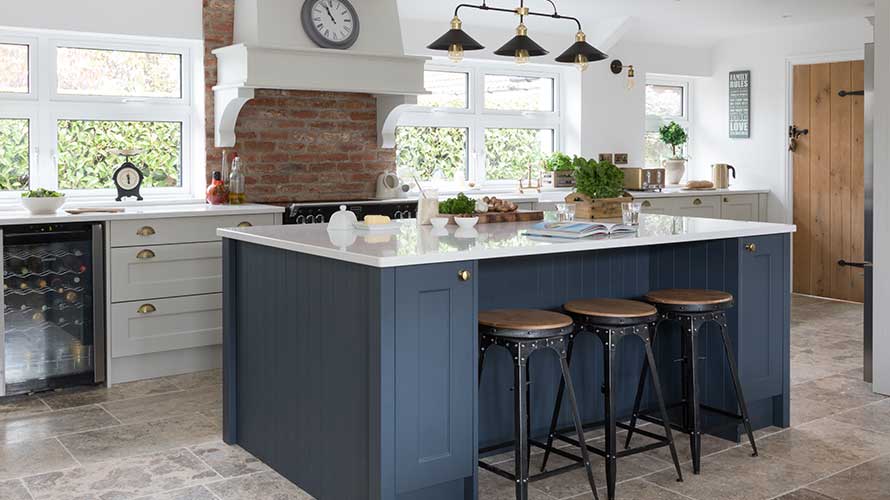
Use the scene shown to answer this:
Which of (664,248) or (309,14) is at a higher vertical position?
A: (309,14)

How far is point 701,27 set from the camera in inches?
304

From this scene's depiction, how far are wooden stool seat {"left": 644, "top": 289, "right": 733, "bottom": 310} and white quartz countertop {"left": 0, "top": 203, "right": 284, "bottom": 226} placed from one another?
7.95 ft

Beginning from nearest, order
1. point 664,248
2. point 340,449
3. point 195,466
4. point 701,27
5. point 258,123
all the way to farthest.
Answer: point 340,449 → point 195,466 → point 664,248 → point 258,123 → point 701,27

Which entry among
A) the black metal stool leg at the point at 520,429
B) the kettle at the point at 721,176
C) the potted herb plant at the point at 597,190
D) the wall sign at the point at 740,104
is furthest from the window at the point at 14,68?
the wall sign at the point at 740,104

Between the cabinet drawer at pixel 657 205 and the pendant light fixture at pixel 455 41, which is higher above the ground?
the pendant light fixture at pixel 455 41

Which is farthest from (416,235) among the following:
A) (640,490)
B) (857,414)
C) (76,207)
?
(76,207)

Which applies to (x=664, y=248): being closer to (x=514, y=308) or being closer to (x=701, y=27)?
(x=514, y=308)

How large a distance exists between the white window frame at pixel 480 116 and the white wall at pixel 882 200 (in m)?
3.10

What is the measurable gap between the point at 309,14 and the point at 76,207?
1723 mm

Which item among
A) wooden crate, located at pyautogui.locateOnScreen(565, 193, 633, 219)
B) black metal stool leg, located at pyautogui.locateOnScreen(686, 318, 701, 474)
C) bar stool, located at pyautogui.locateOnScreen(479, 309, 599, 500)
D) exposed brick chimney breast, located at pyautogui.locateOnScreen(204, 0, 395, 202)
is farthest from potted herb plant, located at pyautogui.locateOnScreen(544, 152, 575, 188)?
bar stool, located at pyautogui.locateOnScreen(479, 309, 599, 500)

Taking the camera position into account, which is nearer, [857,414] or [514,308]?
[514,308]

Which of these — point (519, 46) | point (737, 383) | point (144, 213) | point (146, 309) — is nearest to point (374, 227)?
point (519, 46)

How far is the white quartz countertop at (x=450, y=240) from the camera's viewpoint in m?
2.99

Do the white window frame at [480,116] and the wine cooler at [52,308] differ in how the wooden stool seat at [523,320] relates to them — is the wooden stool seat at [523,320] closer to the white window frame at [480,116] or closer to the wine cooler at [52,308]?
the wine cooler at [52,308]
